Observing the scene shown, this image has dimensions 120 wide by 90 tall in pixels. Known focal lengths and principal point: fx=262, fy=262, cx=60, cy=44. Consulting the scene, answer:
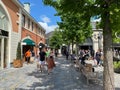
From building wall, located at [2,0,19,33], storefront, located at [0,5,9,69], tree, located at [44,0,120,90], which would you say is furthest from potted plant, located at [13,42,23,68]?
tree, located at [44,0,120,90]

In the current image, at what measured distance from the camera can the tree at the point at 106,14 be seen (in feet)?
23.1

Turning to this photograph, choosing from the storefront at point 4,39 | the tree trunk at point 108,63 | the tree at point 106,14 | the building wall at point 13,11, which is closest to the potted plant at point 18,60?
the storefront at point 4,39

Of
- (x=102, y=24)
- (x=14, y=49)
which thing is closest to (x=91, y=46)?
(x=14, y=49)

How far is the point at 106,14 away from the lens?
7.26m

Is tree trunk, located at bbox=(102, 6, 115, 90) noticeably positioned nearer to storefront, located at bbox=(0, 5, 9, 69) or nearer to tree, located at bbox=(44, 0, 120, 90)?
tree, located at bbox=(44, 0, 120, 90)

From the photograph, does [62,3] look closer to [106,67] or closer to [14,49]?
[106,67]

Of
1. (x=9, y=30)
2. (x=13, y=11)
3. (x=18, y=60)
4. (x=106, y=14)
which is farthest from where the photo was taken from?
(x=13, y=11)

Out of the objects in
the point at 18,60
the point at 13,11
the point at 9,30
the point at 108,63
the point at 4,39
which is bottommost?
the point at 18,60

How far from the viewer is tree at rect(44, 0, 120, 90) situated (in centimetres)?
703

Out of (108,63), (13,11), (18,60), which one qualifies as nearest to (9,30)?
(13,11)

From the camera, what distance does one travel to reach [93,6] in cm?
750

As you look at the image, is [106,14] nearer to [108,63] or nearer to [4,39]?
[108,63]

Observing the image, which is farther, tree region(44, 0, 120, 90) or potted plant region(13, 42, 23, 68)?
potted plant region(13, 42, 23, 68)

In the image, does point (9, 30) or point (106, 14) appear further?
point (9, 30)
